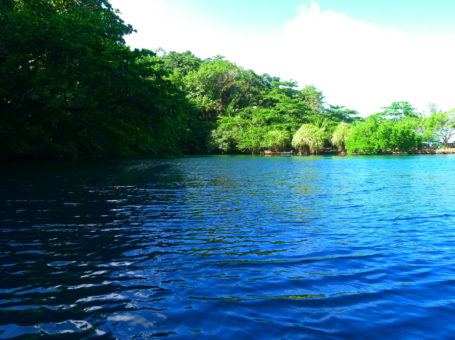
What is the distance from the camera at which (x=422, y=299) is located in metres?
4.70

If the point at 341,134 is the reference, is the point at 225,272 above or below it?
below

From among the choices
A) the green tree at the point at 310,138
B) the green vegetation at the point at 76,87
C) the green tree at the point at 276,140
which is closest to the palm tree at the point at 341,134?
the green tree at the point at 310,138

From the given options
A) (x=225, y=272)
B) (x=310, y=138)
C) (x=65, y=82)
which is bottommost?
(x=225, y=272)

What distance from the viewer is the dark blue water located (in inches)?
156

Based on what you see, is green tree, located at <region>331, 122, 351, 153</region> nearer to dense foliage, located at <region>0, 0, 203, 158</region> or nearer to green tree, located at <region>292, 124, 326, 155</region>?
green tree, located at <region>292, 124, 326, 155</region>

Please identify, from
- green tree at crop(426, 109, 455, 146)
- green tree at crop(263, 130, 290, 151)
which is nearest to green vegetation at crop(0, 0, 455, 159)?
green tree at crop(263, 130, 290, 151)

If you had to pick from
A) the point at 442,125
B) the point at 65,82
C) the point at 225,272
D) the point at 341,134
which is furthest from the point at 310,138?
the point at 225,272

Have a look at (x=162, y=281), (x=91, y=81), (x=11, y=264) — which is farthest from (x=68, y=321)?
(x=91, y=81)

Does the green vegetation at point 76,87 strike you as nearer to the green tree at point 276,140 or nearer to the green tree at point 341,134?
the green tree at point 276,140

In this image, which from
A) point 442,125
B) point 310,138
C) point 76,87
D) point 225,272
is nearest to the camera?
point 225,272

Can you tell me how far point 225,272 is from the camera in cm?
562

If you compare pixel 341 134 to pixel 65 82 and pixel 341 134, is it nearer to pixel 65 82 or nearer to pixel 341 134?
pixel 341 134

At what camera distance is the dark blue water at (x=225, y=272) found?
3961 millimetres

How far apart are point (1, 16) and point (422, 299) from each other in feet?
81.9
